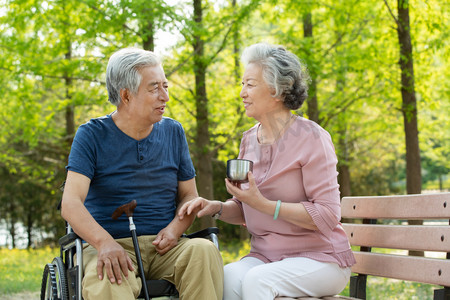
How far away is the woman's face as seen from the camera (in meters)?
2.64

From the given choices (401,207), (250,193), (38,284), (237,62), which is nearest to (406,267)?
(401,207)

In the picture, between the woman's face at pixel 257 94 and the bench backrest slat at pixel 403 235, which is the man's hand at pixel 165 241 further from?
the bench backrest slat at pixel 403 235

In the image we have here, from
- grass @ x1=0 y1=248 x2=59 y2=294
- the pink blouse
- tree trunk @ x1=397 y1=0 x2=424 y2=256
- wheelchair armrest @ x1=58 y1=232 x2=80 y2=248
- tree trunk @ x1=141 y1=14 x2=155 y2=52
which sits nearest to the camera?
the pink blouse

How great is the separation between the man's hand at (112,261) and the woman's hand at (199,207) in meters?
0.36

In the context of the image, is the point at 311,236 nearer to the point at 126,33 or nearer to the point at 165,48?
the point at 126,33

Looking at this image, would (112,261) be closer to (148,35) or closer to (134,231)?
(134,231)

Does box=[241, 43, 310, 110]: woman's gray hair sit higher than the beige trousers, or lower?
higher

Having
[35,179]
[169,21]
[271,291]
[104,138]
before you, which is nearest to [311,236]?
[271,291]

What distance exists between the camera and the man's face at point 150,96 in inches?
111

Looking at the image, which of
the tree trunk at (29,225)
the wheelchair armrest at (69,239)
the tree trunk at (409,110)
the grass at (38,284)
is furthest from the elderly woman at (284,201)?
the tree trunk at (29,225)

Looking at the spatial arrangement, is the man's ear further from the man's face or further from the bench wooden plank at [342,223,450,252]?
the bench wooden plank at [342,223,450,252]

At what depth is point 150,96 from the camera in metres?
2.83

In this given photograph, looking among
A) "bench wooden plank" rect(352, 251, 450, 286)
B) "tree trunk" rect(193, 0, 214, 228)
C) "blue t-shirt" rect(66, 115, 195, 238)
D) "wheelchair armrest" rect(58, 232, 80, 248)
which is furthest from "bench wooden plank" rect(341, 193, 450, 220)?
"tree trunk" rect(193, 0, 214, 228)

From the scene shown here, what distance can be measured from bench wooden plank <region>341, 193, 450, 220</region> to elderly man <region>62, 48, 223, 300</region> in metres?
0.87
